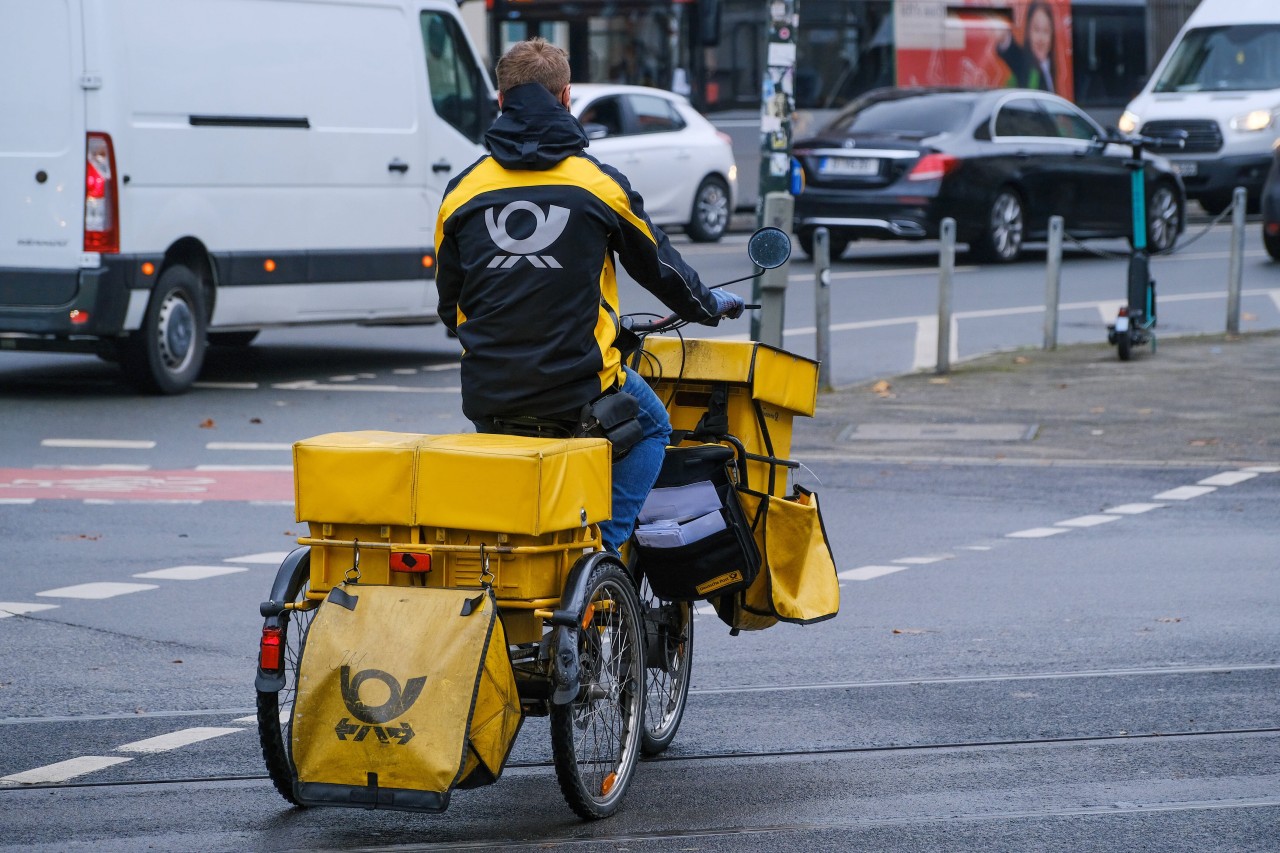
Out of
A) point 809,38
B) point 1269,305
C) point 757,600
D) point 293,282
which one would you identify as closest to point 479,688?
point 757,600

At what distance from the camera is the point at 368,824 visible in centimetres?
513

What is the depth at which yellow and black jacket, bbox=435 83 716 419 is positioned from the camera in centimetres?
508

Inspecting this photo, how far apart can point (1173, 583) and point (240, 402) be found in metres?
7.04

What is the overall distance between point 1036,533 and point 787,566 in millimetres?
3834

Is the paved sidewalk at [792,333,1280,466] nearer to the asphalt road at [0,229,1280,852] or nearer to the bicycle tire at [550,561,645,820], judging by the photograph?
the asphalt road at [0,229,1280,852]

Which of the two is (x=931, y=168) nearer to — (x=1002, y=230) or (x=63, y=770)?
(x=1002, y=230)

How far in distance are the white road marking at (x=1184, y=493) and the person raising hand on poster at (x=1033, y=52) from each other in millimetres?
20398

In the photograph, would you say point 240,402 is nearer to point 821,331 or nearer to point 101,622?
point 821,331

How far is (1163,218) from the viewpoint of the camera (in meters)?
24.4

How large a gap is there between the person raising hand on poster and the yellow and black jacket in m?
25.9

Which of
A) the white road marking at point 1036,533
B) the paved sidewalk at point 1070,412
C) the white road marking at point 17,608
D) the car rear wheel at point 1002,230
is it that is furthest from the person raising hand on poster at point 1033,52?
the white road marking at point 17,608

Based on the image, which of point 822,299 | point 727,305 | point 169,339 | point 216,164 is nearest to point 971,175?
point 822,299

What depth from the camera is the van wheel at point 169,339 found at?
→ 1327 cm

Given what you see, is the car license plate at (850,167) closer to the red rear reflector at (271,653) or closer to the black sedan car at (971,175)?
the black sedan car at (971,175)
